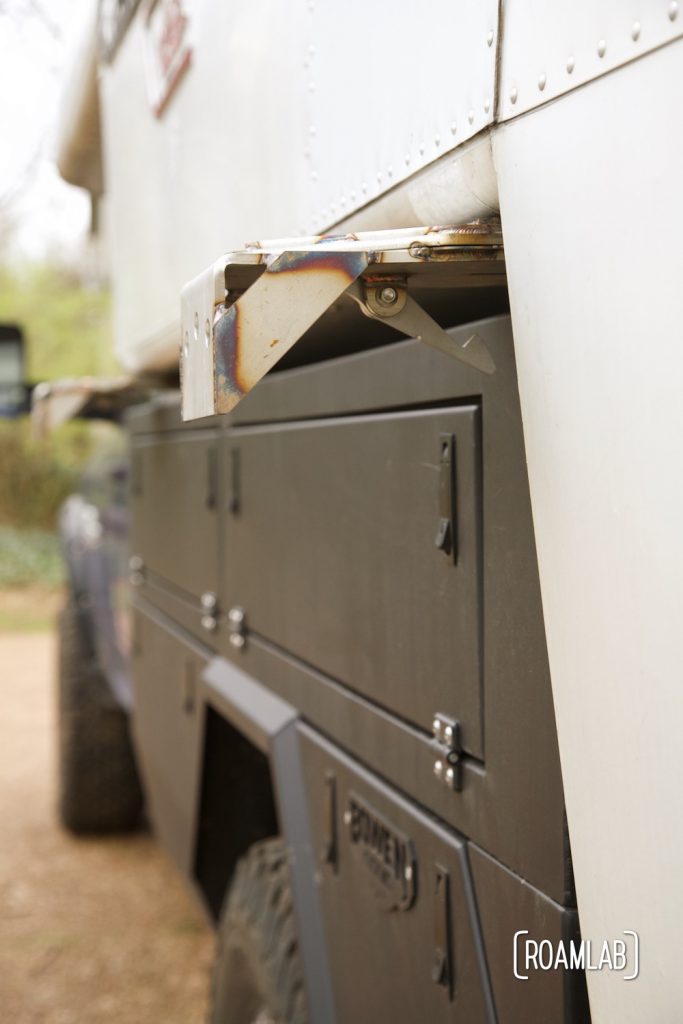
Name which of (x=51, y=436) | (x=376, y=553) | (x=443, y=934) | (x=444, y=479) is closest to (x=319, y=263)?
(x=444, y=479)

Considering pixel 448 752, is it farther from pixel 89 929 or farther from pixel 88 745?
pixel 88 745

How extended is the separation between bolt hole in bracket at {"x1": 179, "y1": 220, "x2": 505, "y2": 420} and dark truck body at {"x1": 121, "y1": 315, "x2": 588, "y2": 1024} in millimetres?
102

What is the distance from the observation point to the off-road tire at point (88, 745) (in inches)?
191

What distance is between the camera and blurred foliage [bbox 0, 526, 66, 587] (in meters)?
13.0

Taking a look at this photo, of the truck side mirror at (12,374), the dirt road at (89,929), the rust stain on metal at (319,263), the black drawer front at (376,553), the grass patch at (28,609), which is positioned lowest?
the dirt road at (89,929)

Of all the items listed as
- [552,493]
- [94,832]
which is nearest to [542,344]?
[552,493]

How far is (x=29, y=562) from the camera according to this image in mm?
13188

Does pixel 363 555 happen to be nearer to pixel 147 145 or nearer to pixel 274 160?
pixel 274 160

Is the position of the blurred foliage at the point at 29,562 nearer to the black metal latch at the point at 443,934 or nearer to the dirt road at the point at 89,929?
the dirt road at the point at 89,929

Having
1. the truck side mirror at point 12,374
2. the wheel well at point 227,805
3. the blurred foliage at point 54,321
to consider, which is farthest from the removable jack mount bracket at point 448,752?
the blurred foliage at point 54,321

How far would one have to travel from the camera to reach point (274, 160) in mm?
2107

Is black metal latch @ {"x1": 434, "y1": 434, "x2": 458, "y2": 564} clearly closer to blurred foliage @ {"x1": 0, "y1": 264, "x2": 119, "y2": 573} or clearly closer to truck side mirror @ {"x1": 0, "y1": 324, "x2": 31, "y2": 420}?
truck side mirror @ {"x1": 0, "y1": 324, "x2": 31, "y2": 420}

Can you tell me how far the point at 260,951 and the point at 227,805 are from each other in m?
0.73

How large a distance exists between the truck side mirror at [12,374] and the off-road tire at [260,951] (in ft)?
8.54
